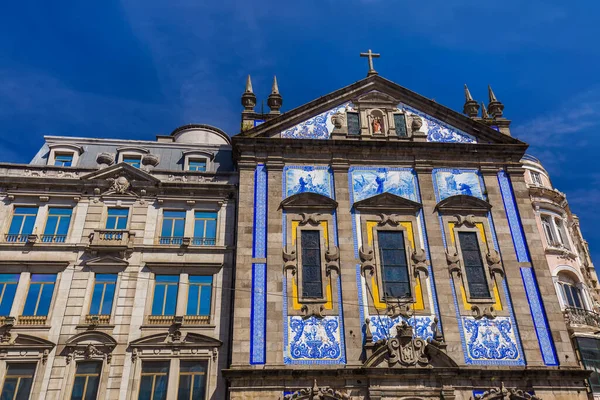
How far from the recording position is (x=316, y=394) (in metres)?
22.4

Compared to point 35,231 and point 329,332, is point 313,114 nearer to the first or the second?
point 329,332

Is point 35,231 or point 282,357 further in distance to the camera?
point 35,231

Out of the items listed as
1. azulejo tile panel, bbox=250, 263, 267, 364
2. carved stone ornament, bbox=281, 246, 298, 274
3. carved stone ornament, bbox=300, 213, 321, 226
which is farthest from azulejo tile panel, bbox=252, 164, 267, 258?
carved stone ornament, bbox=300, 213, 321, 226

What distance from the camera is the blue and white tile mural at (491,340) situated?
2408 cm

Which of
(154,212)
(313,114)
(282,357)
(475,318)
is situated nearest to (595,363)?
(475,318)

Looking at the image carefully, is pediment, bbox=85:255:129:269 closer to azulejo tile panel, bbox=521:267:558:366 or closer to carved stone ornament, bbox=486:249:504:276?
carved stone ornament, bbox=486:249:504:276

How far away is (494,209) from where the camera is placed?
2850 centimetres

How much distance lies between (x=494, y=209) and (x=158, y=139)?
20.9 meters

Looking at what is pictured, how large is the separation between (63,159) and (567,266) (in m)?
28.3

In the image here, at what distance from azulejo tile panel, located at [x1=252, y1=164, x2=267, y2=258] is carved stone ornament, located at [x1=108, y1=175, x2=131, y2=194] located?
272 inches

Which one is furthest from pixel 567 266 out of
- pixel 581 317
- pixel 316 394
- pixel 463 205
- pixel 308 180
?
pixel 316 394

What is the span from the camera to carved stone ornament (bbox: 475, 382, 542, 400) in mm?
22969

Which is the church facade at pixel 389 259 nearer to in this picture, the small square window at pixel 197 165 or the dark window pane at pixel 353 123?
the dark window pane at pixel 353 123

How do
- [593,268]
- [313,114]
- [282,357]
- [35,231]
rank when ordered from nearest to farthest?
[282,357] < [35,231] < [313,114] < [593,268]
